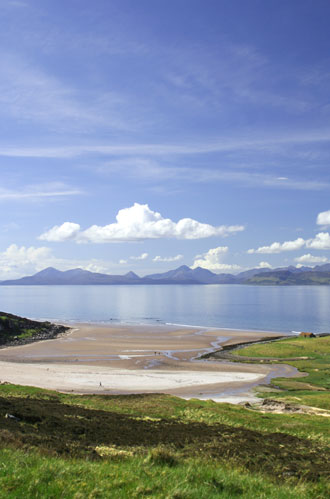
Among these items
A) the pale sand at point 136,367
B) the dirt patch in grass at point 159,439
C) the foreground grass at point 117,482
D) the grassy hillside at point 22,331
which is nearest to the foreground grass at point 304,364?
the pale sand at point 136,367

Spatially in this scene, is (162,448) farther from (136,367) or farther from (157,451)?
(136,367)

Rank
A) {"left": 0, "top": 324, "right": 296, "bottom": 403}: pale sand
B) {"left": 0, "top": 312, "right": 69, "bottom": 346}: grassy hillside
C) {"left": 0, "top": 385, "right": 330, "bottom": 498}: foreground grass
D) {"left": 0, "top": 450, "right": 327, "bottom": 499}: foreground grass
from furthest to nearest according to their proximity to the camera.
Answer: {"left": 0, "top": 312, "right": 69, "bottom": 346}: grassy hillside
{"left": 0, "top": 324, "right": 296, "bottom": 403}: pale sand
{"left": 0, "top": 385, "right": 330, "bottom": 498}: foreground grass
{"left": 0, "top": 450, "right": 327, "bottom": 499}: foreground grass

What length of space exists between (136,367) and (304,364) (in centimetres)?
3555

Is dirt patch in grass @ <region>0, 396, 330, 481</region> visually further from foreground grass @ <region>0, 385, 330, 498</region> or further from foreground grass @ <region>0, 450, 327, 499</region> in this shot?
foreground grass @ <region>0, 450, 327, 499</region>

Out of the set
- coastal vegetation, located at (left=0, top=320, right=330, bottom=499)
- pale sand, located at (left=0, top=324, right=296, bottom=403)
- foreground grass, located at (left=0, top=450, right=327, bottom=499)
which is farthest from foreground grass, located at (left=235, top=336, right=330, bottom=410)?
foreground grass, located at (left=0, top=450, right=327, bottom=499)

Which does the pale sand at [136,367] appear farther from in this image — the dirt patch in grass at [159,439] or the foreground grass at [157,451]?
the dirt patch in grass at [159,439]

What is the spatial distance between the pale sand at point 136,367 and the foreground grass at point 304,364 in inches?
191

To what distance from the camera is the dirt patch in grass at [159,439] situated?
56.8 ft

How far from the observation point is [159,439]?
914 inches

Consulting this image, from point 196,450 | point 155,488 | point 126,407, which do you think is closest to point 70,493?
point 155,488

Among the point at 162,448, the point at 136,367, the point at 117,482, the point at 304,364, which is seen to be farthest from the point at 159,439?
the point at 304,364

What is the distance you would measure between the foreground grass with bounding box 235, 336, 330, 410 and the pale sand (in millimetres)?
4848

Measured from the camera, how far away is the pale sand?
194ft

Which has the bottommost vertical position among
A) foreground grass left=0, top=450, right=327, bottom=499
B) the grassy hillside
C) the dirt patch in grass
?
the grassy hillside
